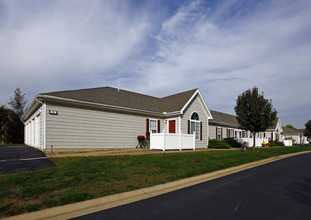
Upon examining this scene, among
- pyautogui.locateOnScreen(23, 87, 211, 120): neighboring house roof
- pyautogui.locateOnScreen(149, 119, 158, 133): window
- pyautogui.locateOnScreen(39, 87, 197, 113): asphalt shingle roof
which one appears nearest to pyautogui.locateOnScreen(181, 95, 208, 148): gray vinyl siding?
pyautogui.locateOnScreen(23, 87, 211, 120): neighboring house roof

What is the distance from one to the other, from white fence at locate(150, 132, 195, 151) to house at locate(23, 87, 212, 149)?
86cm

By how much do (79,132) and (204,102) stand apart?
1260cm

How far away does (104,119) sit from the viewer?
15875mm

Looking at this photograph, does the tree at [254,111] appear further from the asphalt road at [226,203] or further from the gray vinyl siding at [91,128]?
the asphalt road at [226,203]

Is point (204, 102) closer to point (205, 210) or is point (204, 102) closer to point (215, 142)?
point (215, 142)

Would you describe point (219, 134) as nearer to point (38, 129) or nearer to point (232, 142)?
point (232, 142)

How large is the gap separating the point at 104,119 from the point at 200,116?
10049 mm

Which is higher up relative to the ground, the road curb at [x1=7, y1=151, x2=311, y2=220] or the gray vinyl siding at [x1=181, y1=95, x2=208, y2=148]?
the gray vinyl siding at [x1=181, y1=95, x2=208, y2=148]

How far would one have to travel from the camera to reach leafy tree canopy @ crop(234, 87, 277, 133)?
20.4 metres

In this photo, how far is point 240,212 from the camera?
186 inches

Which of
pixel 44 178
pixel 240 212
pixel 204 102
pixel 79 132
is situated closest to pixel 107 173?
pixel 44 178

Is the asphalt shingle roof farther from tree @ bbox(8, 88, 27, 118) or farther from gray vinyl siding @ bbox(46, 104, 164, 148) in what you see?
tree @ bbox(8, 88, 27, 118)

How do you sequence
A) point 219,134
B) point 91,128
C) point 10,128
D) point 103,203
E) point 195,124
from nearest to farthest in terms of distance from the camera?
point 103,203 → point 91,128 → point 195,124 → point 219,134 → point 10,128

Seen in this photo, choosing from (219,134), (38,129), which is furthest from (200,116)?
(38,129)
